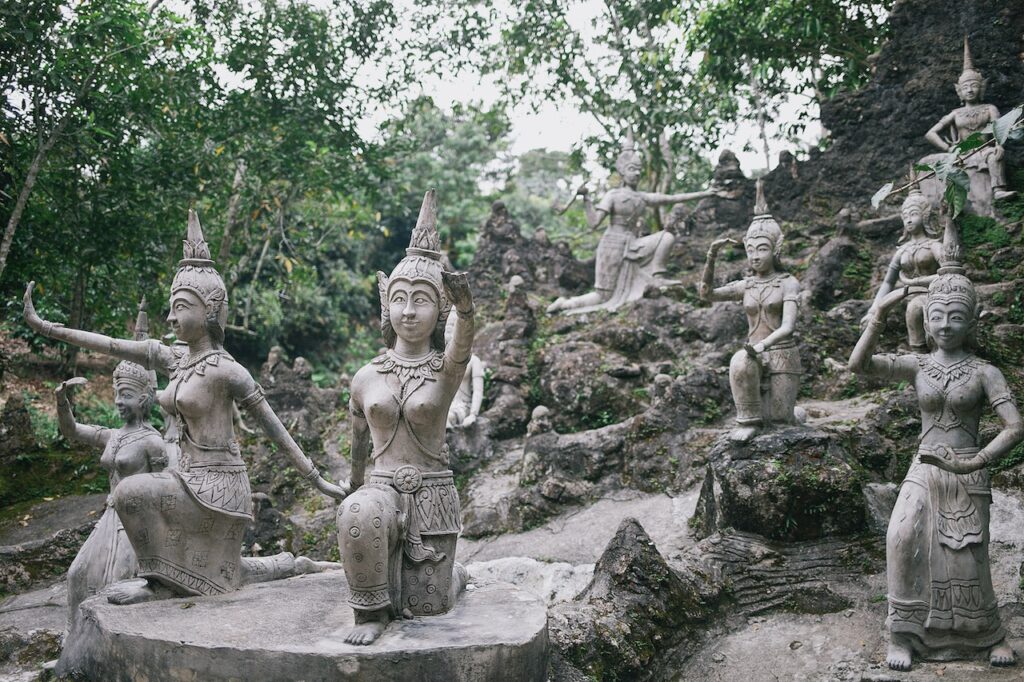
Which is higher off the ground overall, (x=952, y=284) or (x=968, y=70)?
(x=968, y=70)

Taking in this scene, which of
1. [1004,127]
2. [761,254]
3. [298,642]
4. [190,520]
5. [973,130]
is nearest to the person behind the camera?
[1004,127]

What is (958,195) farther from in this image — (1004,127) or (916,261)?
(916,261)

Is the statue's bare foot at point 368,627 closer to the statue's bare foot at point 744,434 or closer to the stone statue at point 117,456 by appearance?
the stone statue at point 117,456

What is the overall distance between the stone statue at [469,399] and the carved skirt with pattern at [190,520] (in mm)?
6568

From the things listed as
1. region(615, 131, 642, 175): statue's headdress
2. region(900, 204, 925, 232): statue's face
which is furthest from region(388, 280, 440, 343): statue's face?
region(615, 131, 642, 175): statue's headdress

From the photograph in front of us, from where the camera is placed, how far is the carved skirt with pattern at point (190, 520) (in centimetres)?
538

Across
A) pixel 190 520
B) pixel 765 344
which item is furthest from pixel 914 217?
pixel 190 520

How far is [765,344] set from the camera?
28.9 ft

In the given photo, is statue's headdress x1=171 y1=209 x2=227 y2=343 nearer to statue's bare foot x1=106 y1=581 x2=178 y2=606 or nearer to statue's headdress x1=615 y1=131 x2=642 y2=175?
statue's bare foot x1=106 y1=581 x2=178 y2=606

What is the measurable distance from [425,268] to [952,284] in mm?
3781

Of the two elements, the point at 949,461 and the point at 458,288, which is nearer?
the point at 458,288

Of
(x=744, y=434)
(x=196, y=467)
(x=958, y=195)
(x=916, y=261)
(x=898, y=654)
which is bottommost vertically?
(x=898, y=654)

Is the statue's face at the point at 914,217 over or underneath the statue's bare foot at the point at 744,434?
over

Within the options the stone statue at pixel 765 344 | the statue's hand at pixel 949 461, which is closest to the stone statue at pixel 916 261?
the stone statue at pixel 765 344
